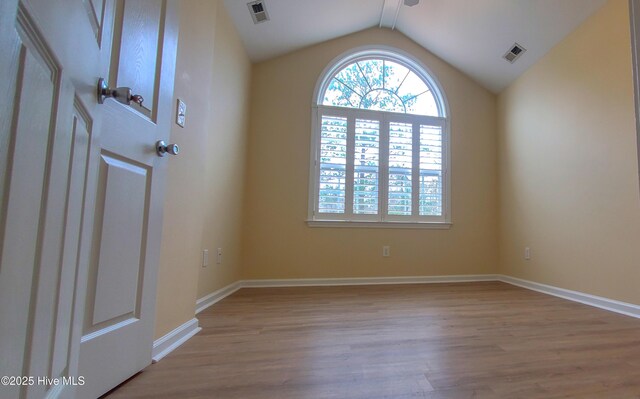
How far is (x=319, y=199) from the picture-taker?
10.1 feet

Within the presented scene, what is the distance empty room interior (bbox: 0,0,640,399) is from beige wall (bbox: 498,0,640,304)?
0.7 inches

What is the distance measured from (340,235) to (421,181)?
3.75ft

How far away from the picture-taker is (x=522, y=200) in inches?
120

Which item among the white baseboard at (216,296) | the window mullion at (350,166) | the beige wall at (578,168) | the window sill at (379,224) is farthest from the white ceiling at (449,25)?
the white baseboard at (216,296)

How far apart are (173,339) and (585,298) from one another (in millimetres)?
3080

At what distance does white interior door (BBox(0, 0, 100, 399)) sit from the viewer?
0.38 metres

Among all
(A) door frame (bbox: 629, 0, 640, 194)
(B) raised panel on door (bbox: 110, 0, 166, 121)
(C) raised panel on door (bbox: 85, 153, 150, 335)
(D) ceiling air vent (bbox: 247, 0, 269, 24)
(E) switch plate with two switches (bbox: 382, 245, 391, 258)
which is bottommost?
(E) switch plate with two switches (bbox: 382, 245, 391, 258)

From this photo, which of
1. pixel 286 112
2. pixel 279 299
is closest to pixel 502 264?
pixel 279 299

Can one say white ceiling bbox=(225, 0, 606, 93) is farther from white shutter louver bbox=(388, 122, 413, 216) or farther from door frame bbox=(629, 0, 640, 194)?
door frame bbox=(629, 0, 640, 194)

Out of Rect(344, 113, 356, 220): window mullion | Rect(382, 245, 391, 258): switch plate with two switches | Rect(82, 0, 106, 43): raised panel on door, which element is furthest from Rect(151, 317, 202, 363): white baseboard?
Rect(382, 245, 391, 258): switch plate with two switches

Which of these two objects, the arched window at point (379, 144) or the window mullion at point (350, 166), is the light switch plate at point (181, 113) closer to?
the arched window at point (379, 144)

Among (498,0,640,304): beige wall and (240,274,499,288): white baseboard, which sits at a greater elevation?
(498,0,640,304): beige wall

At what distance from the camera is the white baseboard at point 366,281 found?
2893 millimetres

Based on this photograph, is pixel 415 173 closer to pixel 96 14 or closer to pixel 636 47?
pixel 636 47
